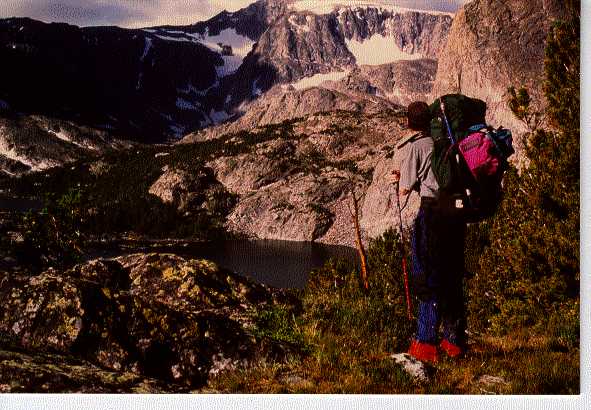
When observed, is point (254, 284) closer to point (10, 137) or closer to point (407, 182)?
point (407, 182)

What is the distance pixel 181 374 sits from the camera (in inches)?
213

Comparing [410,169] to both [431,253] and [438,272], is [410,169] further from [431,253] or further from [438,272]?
[438,272]

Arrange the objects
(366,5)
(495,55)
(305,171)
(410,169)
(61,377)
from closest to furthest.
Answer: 1. (61,377)
2. (410,169)
3. (366,5)
4. (495,55)
5. (305,171)

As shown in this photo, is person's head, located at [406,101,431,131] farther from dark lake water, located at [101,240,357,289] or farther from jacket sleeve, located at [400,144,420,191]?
dark lake water, located at [101,240,357,289]

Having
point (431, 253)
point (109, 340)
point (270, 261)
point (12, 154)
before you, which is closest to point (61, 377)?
point (109, 340)

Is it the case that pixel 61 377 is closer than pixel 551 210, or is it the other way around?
pixel 61 377

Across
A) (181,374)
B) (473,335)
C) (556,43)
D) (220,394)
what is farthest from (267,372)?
(556,43)

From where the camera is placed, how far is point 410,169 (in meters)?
5.33

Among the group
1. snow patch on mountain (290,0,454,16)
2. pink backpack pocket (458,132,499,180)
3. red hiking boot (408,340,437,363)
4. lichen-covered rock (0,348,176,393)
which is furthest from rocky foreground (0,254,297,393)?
snow patch on mountain (290,0,454,16)

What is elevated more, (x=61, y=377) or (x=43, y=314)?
(x=43, y=314)

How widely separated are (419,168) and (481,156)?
23.2 inches

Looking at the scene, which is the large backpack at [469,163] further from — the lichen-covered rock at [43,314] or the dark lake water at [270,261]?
the dark lake water at [270,261]

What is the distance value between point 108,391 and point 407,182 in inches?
131

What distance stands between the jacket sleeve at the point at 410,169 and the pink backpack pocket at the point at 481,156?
1.49 ft
